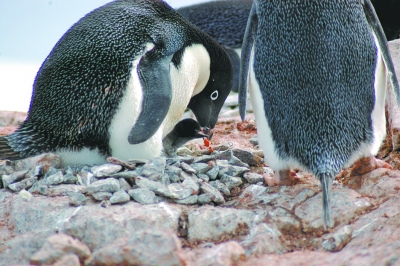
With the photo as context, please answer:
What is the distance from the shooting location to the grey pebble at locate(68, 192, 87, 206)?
7.44 feet

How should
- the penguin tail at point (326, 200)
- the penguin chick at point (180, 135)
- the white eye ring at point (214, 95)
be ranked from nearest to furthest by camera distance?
the penguin tail at point (326, 200) → the penguin chick at point (180, 135) → the white eye ring at point (214, 95)

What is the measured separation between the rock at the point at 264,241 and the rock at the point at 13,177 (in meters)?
1.29

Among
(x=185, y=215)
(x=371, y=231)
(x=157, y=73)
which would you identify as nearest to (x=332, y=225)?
(x=371, y=231)

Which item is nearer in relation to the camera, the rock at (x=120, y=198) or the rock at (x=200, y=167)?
the rock at (x=120, y=198)

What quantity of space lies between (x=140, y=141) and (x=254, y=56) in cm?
75

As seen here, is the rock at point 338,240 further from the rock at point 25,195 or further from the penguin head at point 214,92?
the penguin head at point 214,92


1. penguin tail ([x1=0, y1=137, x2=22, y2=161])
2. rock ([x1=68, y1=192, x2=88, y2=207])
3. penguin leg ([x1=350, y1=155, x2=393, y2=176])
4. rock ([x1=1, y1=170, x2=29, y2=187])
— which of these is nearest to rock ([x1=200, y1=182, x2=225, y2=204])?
rock ([x1=68, y1=192, x2=88, y2=207])

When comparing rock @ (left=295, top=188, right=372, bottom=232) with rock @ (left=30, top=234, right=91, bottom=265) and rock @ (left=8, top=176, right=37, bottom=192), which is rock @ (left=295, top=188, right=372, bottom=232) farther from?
Answer: rock @ (left=8, top=176, right=37, bottom=192)

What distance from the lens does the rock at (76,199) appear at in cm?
227

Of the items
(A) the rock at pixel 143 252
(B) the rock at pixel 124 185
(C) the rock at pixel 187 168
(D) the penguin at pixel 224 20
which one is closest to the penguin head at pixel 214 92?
(C) the rock at pixel 187 168

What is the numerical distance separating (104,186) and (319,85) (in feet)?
3.55

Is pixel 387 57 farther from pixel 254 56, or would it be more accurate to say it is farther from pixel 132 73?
pixel 132 73

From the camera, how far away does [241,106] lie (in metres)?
2.58

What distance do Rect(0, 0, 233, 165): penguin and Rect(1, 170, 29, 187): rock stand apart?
0.18 metres
